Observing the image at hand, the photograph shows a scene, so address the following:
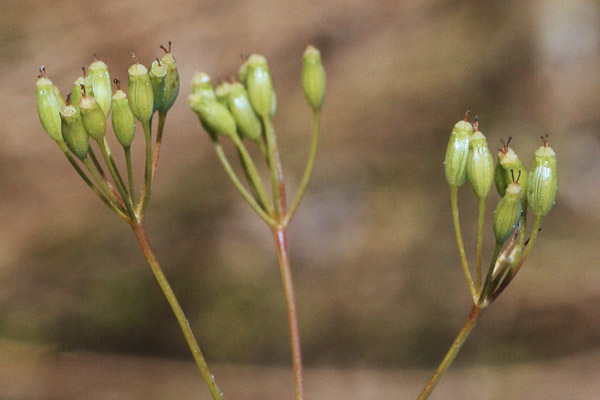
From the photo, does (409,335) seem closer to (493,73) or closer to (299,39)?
(493,73)

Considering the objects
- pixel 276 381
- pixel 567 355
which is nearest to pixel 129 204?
pixel 276 381

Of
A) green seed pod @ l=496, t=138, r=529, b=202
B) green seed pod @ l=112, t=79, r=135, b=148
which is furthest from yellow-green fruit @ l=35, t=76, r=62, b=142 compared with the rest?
green seed pod @ l=496, t=138, r=529, b=202

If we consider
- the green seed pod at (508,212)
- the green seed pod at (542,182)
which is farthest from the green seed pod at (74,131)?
the green seed pod at (542,182)

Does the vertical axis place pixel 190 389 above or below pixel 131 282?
below

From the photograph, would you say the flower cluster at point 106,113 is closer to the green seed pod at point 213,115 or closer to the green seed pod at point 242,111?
the green seed pod at point 213,115

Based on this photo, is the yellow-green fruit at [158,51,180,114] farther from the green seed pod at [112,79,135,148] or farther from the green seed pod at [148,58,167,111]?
the green seed pod at [112,79,135,148]

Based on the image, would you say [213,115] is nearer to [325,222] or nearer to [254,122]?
[254,122]
